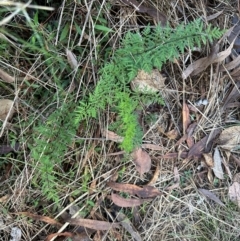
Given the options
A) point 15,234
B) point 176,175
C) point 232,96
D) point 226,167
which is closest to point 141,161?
point 176,175

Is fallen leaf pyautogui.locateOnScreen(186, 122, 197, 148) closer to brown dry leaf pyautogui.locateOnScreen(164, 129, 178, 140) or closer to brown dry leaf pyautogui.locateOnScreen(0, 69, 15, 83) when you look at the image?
brown dry leaf pyautogui.locateOnScreen(164, 129, 178, 140)

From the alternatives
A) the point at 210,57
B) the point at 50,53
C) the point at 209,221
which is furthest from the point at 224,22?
the point at 209,221

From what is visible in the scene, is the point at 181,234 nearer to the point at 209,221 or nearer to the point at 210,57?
the point at 209,221

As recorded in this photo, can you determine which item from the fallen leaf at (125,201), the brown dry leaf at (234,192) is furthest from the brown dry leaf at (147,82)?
the brown dry leaf at (234,192)

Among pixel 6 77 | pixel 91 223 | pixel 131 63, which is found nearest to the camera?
pixel 131 63

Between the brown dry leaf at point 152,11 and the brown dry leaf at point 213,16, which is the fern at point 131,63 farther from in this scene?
the brown dry leaf at point 213,16

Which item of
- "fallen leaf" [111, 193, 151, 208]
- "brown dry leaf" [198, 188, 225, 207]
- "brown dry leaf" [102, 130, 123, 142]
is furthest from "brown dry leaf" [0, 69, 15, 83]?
"brown dry leaf" [198, 188, 225, 207]

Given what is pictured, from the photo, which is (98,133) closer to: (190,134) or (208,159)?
(190,134)
